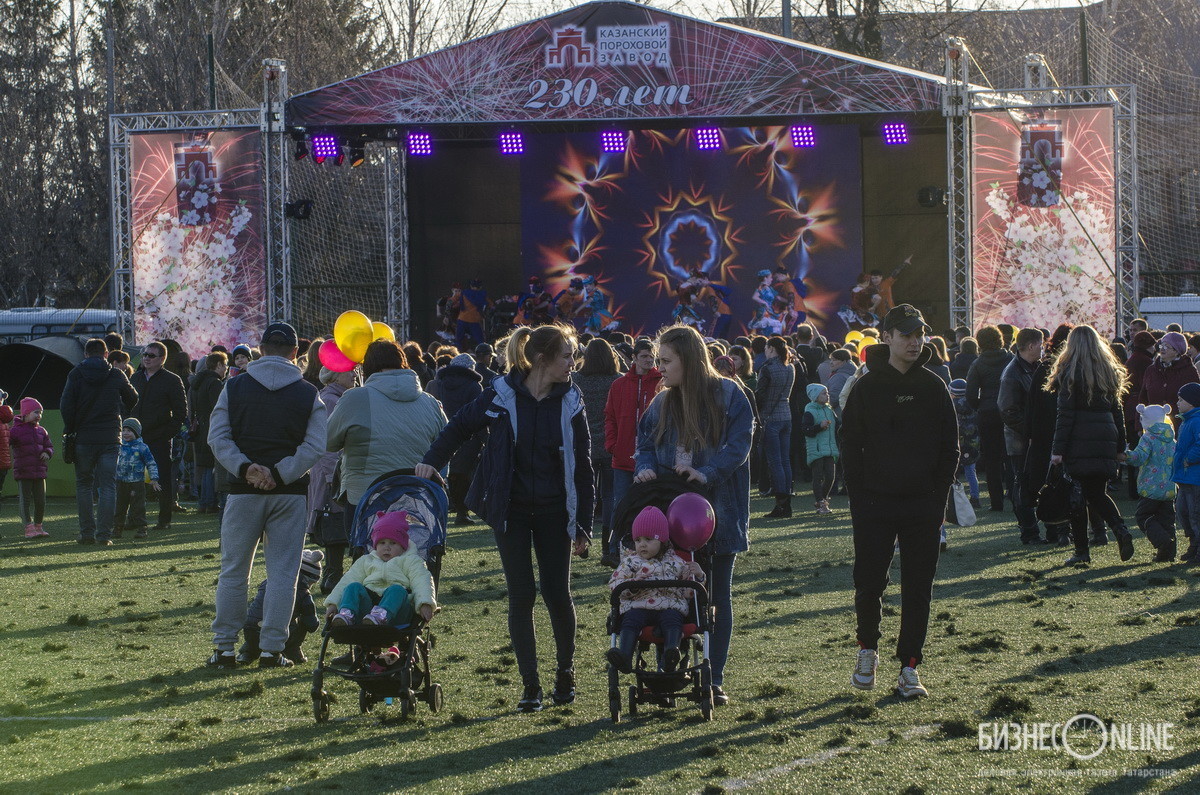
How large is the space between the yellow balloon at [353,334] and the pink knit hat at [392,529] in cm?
304

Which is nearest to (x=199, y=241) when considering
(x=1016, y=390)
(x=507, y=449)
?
(x=1016, y=390)

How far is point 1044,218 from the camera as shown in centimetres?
2128

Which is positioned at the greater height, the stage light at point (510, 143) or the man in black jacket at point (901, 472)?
the stage light at point (510, 143)

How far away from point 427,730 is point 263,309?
1647 cm

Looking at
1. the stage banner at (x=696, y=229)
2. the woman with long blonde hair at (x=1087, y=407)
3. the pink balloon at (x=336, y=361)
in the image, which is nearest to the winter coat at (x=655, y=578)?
the pink balloon at (x=336, y=361)

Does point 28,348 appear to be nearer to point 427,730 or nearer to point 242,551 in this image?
point 242,551

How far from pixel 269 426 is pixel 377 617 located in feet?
5.92

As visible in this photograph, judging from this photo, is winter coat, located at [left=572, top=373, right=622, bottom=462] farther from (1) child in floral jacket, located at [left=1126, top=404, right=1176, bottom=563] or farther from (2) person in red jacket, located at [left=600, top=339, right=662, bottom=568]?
(1) child in floral jacket, located at [left=1126, top=404, right=1176, bottom=563]

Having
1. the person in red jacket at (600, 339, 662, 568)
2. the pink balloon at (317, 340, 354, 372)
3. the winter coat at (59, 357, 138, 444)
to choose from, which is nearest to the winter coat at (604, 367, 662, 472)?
the person in red jacket at (600, 339, 662, 568)

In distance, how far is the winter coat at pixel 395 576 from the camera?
6742mm

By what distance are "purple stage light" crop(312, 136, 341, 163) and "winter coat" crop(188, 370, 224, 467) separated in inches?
281

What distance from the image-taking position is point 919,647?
22.8ft

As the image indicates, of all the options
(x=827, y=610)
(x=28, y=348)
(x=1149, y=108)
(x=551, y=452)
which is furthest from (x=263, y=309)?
(x=1149, y=108)

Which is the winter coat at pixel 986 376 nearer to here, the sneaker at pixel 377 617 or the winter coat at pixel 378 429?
the winter coat at pixel 378 429
